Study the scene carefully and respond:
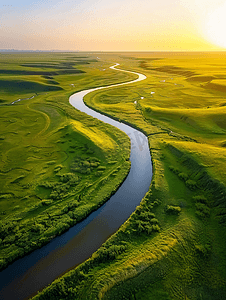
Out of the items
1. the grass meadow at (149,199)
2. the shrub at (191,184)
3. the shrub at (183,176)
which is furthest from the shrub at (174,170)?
the shrub at (191,184)

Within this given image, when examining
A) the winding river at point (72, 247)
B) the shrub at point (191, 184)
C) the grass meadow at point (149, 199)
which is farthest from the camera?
the shrub at point (191, 184)

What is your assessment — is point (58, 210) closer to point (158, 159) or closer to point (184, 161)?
point (158, 159)

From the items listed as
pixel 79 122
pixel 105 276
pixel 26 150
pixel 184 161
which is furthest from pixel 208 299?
pixel 79 122

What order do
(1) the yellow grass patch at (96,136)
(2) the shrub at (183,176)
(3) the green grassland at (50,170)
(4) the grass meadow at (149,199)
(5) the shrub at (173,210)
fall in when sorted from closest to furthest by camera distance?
(4) the grass meadow at (149,199)
(3) the green grassland at (50,170)
(5) the shrub at (173,210)
(2) the shrub at (183,176)
(1) the yellow grass patch at (96,136)

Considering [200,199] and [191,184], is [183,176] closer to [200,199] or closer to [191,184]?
[191,184]

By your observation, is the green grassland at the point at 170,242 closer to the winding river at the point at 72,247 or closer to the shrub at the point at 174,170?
the shrub at the point at 174,170

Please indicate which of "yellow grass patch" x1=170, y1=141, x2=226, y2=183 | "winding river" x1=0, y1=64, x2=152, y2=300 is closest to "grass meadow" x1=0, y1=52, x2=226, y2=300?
"yellow grass patch" x1=170, y1=141, x2=226, y2=183

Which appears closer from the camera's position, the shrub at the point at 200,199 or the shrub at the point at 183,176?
the shrub at the point at 200,199

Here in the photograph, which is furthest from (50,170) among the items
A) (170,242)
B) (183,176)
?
(183,176)

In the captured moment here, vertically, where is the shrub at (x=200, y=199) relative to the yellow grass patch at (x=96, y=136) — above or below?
below
